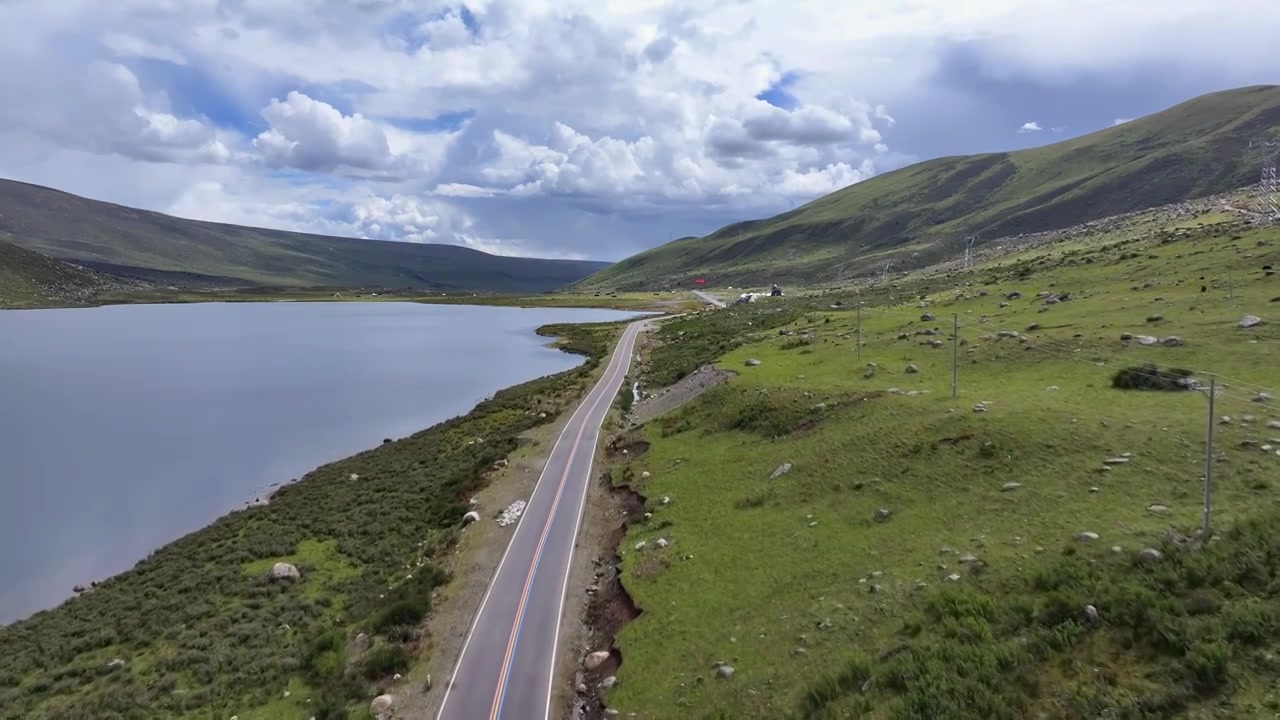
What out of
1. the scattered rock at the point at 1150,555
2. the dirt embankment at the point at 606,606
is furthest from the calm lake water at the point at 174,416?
the scattered rock at the point at 1150,555

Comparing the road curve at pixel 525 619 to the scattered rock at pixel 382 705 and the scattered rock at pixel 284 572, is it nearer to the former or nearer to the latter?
the scattered rock at pixel 382 705

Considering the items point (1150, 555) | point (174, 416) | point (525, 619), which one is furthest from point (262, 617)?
point (174, 416)

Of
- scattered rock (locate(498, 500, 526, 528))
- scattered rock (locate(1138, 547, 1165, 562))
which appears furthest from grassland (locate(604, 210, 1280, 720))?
scattered rock (locate(498, 500, 526, 528))

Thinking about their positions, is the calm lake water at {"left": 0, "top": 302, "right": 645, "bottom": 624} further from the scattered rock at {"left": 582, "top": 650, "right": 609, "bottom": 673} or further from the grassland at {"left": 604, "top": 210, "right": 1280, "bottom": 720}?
the grassland at {"left": 604, "top": 210, "right": 1280, "bottom": 720}

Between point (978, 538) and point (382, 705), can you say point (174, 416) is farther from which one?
point (978, 538)

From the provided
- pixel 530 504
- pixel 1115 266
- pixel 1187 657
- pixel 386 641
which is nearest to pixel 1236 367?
pixel 1187 657

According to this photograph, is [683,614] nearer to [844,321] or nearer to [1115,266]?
[844,321]
